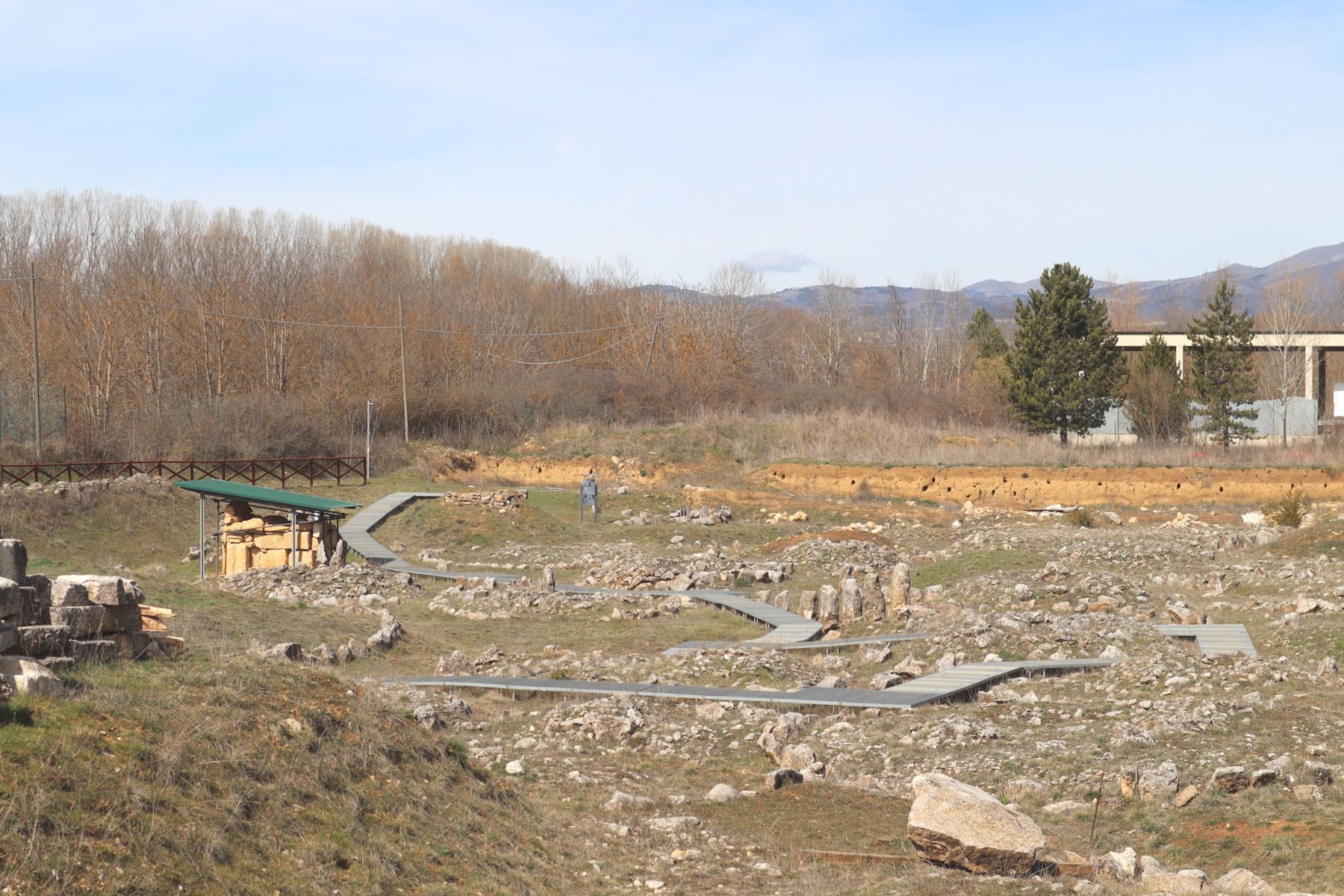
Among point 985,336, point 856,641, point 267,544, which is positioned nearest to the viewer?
point 856,641

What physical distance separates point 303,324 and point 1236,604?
49925 mm

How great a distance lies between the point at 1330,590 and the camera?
62.7 ft

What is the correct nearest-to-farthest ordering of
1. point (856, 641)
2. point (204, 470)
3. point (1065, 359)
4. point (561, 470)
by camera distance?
point (856, 641) < point (204, 470) < point (1065, 359) < point (561, 470)

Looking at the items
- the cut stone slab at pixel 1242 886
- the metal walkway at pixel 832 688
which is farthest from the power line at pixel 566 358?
the cut stone slab at pixel 1242 886

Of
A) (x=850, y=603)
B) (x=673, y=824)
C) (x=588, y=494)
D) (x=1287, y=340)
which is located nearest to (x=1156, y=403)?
(x=1287, y=340)

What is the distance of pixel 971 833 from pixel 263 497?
2145 cm

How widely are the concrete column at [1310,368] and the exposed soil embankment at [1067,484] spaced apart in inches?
833

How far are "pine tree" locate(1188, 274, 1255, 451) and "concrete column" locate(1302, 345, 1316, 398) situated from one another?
741cm

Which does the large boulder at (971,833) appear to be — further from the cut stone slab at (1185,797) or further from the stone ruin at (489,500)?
the stone ruin at (489,500)

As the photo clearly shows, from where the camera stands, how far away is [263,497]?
27.0 m

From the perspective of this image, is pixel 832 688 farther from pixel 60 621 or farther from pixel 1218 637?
pixel 60 621

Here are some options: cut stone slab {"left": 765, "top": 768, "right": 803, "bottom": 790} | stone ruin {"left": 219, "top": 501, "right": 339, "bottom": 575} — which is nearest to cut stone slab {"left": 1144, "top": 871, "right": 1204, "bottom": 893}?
cut stone slab {"left": 765, "top": 768, "right": 803, "bottom": 790}

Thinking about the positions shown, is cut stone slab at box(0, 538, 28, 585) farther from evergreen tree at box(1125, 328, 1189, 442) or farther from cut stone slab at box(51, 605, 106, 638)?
evergreen tree at box(1125, 328, 1189, 442)

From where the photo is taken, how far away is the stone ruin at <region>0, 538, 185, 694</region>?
8.64 meters
